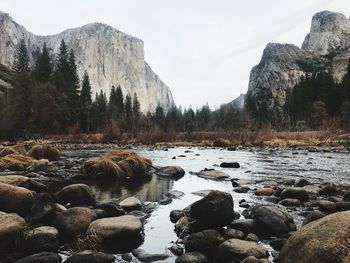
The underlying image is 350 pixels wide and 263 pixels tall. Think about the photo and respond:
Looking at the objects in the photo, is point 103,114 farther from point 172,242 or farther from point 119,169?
point 172,242

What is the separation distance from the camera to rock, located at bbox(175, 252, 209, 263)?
229 inches

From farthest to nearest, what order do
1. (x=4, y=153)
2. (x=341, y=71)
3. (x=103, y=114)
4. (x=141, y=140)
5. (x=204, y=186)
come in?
(x=341, y=71) < (x=103, y=114) < (x=141, y=140) < (x=4, y=153) < (x=204, y=186)

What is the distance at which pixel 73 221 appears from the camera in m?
7.37

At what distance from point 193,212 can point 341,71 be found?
205 meters

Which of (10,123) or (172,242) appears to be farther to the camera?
(10,123)

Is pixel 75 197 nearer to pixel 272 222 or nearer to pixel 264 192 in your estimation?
pixel 272 222

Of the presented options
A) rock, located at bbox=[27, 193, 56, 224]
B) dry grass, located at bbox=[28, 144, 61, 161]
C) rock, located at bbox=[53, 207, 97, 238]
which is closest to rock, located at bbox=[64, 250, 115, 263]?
rock, located at bbox=[53, 207, 97, 238]

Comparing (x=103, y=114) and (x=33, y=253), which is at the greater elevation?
(x=103, y=114)

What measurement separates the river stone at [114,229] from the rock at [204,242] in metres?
1.16

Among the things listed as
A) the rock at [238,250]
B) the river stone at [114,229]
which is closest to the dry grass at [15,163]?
the river stone at [114,229]

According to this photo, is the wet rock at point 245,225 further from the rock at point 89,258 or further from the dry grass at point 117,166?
the dry grass at point 117,166

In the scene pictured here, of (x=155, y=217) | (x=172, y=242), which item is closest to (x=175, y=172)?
(x=155, y=217)

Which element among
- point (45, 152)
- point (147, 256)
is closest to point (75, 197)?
point (147, 256)

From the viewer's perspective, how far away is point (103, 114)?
8750 cm
